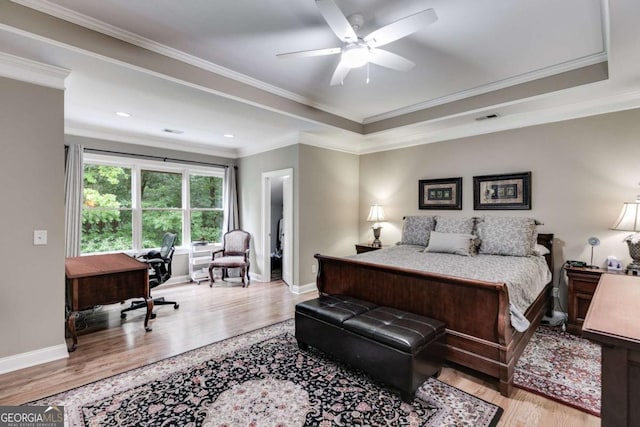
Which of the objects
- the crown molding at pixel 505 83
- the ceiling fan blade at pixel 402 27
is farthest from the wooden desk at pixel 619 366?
the crown molding at pixel 505 83

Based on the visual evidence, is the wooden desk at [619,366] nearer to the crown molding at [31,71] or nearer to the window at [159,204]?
the crown molding at [31,71]

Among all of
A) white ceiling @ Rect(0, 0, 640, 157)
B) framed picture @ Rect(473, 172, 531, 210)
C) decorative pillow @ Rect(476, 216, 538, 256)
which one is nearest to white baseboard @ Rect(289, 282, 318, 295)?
white ceiling @ Rect(0, 0, 640, 157)

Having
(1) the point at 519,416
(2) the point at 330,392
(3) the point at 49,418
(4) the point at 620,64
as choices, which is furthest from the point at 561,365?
(3) the point at 49,418

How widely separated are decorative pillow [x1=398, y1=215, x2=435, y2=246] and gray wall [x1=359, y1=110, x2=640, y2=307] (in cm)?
40

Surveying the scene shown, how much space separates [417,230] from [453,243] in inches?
32.0

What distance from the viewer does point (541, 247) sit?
11.4 feet

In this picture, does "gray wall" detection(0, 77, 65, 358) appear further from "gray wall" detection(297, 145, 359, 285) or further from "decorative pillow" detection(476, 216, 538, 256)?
"decorative pillow" detection(476, 216, 538, 256)

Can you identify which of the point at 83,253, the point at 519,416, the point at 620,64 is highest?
the point at 620,64

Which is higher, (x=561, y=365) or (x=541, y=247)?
(x=541, y=247)

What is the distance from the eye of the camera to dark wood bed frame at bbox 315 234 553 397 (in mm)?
2125

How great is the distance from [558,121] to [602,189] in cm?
93

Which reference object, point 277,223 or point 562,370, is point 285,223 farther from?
point 562,370

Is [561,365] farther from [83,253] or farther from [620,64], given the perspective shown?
[83,253]

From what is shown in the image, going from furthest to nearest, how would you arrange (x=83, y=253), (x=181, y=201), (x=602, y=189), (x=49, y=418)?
(x=181, y=201), (x=83, y=253), (x=602, y=189), (x=49, y=418)
